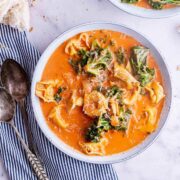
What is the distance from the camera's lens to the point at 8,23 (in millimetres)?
3660

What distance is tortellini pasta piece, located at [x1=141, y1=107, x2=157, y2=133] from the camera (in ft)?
11.4

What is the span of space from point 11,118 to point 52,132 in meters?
0.37

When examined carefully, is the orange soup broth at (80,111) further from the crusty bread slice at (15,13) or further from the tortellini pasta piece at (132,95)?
the crusty bread slice at (15,13)

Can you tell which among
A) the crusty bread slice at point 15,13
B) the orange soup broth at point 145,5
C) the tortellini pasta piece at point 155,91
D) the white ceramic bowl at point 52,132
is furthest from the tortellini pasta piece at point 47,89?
the orange soup broth at point 145,5

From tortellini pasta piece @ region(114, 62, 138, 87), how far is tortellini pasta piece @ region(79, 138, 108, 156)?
489 mm

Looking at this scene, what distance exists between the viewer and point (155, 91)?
3.48 meters

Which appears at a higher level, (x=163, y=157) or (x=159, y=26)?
(x=159, y=26)

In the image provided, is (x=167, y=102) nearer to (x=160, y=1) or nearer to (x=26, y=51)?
(x=160, y=1)

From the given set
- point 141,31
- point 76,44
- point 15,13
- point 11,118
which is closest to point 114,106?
point 76,44

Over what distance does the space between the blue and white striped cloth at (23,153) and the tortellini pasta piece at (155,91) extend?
27.6 inches

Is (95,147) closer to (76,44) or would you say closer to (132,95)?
(132,95)

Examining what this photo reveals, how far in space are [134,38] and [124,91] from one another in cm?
42

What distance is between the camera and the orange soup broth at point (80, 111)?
11.5 feet

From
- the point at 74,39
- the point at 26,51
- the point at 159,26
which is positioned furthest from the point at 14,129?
the point at 159,26
